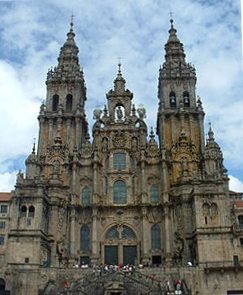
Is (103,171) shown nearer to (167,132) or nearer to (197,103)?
(167,132)

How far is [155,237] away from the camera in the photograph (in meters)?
49.5

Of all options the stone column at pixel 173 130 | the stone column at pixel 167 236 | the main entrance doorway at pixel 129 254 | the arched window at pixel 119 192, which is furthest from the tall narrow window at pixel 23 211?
the stone column at pixel 173 130

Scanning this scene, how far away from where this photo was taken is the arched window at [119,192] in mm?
51688

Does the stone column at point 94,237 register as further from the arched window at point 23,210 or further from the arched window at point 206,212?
the arched window at point 206,212

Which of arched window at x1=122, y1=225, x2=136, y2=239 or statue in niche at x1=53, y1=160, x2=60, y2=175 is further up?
statue in niche at x1=53, y1=160, x2=60, y2=175

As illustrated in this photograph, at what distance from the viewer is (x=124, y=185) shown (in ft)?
172

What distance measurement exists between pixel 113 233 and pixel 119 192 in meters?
5.29

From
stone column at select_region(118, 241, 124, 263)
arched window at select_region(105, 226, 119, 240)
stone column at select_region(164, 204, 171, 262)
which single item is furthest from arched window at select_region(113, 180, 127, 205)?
stone column at select_region(164, 204, 171, 262)

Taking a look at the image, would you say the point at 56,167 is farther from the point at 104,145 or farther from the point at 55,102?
the point at 55,102

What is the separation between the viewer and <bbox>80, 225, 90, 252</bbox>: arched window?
49.3 metres

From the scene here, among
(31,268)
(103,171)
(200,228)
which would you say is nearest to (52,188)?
(103,171)

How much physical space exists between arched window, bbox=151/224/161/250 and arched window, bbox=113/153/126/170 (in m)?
8.85

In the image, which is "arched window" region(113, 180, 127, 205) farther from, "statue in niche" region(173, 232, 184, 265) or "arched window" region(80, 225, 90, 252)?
"statue in niche" region(173, 232, 184, 265)

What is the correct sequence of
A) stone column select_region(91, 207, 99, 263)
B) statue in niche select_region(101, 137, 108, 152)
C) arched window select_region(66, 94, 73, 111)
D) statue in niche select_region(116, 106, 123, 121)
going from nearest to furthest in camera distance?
stone column select_region(91, 207, 99, 263) → statue in niche select_region(101, 137, 108, 152) → statue in niche select_region(116, 106, 123, 121) → arched window select_region(66, 94, 73, 111)
